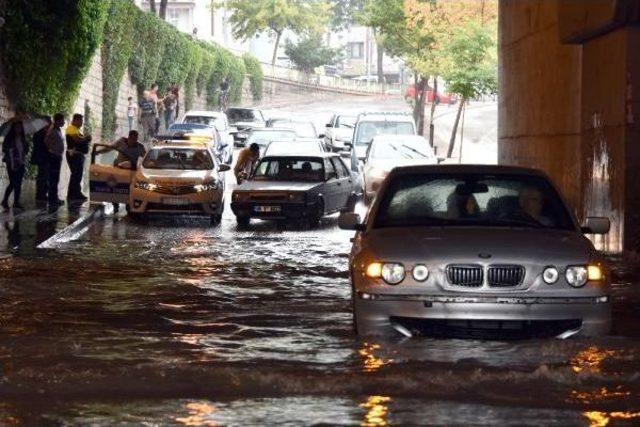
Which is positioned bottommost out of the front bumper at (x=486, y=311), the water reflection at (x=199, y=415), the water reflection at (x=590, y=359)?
the water reflection at (x=199, y=415)

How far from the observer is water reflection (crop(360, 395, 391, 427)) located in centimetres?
883

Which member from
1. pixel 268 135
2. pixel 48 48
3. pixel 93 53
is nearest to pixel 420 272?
pixel 48 48

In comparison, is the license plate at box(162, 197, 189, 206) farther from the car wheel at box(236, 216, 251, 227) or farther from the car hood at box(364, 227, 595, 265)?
the car hood at box(364, 227, 595, 265)

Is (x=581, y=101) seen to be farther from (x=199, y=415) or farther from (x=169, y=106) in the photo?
(x=169, y=106)

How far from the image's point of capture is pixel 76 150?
30312 mm

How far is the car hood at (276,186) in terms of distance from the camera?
27.1 meters

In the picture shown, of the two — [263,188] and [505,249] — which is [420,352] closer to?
[505,249]

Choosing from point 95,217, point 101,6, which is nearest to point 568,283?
point 95,217

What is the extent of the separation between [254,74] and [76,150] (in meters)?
63.1

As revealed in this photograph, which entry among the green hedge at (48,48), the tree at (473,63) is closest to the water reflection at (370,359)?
the green hedge at (48,48)

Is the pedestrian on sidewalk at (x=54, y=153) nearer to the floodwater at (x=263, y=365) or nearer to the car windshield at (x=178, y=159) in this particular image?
the car windshield at (x=178, y=159)

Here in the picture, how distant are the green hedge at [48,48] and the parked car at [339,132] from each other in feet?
35.0

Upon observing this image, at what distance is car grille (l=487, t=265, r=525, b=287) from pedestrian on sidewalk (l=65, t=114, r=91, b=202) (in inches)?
779

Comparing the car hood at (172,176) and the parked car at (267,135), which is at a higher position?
the parked car at (267,135)
